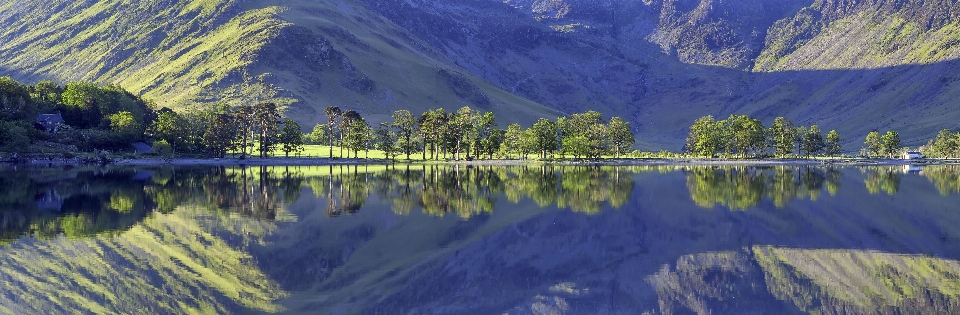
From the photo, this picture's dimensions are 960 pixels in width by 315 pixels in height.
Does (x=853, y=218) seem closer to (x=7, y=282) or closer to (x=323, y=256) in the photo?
(x=323, y=256)

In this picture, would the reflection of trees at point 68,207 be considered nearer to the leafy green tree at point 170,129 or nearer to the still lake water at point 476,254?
the still lake water at point 476,254

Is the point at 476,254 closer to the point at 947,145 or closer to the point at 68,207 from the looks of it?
the point at 68,207

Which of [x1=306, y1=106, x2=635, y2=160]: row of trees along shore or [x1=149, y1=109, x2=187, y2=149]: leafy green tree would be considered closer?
[x1=149, y1=109, x2=187, y2=149]: leafy green tree

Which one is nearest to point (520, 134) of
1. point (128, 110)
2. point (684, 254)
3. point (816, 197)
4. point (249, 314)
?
point (128, 110)

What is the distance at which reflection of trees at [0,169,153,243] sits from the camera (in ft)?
146

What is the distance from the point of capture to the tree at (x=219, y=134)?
154m

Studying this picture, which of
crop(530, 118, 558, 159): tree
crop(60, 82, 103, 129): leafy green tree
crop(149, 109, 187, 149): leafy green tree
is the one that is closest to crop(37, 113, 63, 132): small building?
crop(60, 82, 103, 129): leafy green tree

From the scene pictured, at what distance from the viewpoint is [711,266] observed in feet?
114

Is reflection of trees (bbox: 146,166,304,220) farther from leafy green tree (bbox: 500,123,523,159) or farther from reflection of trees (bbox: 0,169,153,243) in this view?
leafy green tree (bbox: 500,123,523,159)

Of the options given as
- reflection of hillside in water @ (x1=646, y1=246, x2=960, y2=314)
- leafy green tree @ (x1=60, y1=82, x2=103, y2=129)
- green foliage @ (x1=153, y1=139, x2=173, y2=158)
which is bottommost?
reflection of hillside in water @ (x1=646, y1=246, x2=960, y2=314)

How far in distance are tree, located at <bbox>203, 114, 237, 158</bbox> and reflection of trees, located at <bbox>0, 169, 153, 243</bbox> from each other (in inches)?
2639

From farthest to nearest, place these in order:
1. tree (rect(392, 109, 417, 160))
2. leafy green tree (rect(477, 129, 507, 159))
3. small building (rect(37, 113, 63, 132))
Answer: leafy green tree (rect(477, 129, 507, 159)) → tree (rect(392, 109, 417, 160)) → small building (rect(37, 113, 63, 132))

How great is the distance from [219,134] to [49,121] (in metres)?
33.0

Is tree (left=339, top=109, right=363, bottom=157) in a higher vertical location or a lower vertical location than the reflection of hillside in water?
higher
